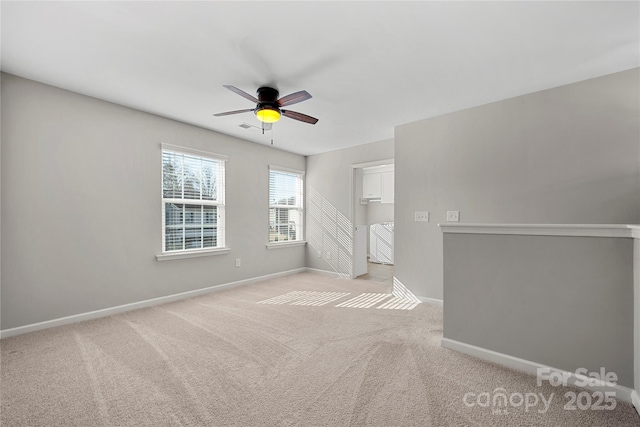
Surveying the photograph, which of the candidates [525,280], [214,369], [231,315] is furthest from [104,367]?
[525,280]

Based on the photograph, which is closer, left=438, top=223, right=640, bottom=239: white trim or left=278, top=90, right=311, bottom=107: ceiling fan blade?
left=438, top=223, right=640, bottom=239: white trim

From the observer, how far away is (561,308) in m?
1.87

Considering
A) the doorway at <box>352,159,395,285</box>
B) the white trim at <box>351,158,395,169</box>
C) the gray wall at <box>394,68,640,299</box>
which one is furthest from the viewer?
the doorway at <box>352,159,395,285</box>

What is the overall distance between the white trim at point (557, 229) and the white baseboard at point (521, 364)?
3.10 feet

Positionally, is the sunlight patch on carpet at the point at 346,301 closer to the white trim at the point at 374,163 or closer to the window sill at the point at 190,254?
the window sill at the point at 190,254

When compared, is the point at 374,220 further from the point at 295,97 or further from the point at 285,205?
the point at 295,97

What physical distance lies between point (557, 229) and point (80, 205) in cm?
443

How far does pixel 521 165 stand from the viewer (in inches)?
116

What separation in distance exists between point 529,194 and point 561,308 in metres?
1.47

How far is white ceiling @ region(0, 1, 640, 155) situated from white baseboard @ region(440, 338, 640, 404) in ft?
7.93

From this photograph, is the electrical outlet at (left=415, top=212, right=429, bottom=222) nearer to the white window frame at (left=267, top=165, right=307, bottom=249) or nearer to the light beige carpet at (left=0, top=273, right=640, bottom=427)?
the light beige carpet at (left=0, top=273, right=640, bottom=427)

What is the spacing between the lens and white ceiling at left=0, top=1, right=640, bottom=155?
177cm

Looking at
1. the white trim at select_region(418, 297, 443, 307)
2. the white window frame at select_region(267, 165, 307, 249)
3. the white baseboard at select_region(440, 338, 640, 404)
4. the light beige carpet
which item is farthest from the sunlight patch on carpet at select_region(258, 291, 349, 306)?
the white baseboard at select_region(440, 338, 640, 404)

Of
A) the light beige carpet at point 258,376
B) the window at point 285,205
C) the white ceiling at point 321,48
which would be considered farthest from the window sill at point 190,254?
the white ceiling at point 321,48
